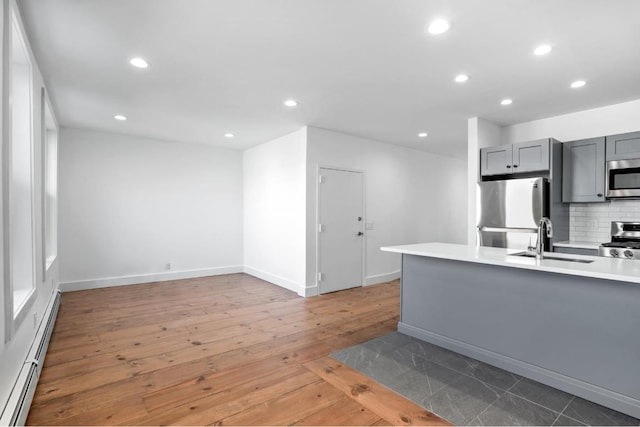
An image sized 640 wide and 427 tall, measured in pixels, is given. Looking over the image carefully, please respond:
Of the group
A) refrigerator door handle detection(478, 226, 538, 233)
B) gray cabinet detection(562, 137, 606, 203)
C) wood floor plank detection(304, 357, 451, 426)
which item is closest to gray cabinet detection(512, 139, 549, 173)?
gray cabinet detection(562, 137, 606, 203)

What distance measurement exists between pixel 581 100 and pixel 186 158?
5.98 metres

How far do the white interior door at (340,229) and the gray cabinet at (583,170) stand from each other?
9.25 feet

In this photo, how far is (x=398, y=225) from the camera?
6.16 metres

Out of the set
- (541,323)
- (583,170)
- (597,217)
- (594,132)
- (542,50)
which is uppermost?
(542,50)

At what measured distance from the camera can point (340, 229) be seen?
17.2 ft

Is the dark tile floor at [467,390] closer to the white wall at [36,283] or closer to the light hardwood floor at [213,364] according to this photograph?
the light hardwood floor at [213,364]

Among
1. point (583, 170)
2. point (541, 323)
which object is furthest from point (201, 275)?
point (583, 170)

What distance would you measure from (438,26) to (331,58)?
2.88 ft

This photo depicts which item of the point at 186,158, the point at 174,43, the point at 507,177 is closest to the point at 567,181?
the point at 507,177

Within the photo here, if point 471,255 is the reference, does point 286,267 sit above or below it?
below

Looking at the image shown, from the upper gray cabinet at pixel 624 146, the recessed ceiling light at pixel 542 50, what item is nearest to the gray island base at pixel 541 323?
the recessed ceiling light at pixel 542 50

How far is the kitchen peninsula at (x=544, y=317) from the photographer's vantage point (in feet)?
6.76

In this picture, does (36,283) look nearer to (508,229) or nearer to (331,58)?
(331,58)

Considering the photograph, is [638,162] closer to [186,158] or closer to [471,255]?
[471,255]
